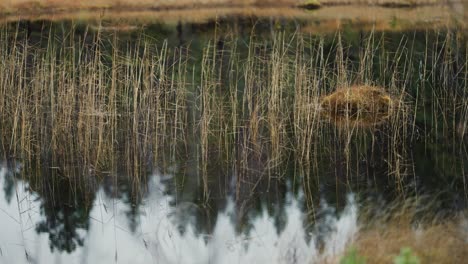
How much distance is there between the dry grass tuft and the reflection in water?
232cm

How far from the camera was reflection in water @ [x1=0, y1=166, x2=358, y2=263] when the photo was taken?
5.68 metres

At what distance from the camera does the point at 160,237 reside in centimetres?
630

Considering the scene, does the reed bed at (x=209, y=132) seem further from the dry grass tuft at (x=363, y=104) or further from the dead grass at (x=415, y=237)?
the dead grass at (x=415, y=237)

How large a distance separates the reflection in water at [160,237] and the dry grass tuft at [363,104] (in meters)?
2.32

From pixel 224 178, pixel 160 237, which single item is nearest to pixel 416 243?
pixel 160 237


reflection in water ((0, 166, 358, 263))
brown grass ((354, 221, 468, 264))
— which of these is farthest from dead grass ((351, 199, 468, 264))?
reflection in water ((0, 166, 358, 263))

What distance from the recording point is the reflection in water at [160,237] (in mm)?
5684

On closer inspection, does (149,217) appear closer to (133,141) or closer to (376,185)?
(133,141)

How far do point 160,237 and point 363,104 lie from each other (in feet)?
13.5

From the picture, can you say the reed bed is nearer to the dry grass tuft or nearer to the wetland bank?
the wetland bank

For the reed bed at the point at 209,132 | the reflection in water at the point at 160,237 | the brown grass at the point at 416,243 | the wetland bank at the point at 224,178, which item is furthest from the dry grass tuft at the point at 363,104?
the brown grass at the point at 416,243

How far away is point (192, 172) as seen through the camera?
7.75 meters

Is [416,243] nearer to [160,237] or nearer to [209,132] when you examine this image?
[160,237]

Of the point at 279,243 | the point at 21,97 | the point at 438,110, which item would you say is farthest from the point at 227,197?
the point at 438,110
